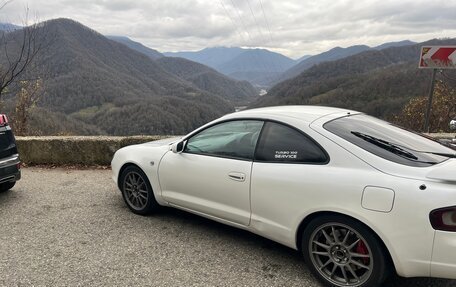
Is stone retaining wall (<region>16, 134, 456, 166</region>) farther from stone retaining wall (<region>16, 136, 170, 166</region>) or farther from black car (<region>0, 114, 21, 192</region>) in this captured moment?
black car (<region>0, 114, 21, 192</region>)

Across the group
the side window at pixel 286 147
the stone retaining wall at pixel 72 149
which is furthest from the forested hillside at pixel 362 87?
the side window at pixel 286 147

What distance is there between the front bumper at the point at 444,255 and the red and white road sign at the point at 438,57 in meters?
5.46

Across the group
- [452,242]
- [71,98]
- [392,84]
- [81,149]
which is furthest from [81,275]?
[71,98]

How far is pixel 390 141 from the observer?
2.96m

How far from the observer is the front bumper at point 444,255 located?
2.31 m

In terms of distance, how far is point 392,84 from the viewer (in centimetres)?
7556

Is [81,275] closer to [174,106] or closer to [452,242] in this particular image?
[452,242]

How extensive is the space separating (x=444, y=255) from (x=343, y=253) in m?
0.66

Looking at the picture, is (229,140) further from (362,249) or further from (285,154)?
(362,249)

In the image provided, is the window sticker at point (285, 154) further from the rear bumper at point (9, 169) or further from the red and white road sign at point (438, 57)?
the red and white road sign at point (438, 57)

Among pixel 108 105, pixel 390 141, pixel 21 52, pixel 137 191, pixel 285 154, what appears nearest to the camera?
pixel 390 141

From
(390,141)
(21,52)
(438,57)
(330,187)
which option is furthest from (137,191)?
(21,52)

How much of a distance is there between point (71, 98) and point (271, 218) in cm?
12929

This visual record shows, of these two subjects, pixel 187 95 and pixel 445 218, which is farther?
pixel 187 95
